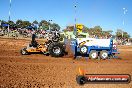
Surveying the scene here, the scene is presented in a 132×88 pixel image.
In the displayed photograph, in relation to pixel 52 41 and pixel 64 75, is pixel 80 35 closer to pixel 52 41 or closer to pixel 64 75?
pixel 52 41

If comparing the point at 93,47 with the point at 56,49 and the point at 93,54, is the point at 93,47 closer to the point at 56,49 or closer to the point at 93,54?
the point at 93,54

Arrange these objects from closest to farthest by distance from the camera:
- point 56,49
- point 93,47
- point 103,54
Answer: point 56,49, point 93,47, point 103,54

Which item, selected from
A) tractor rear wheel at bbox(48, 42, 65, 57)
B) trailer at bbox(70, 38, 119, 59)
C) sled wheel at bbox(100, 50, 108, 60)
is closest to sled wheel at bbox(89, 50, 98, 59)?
trailer at bbox(70, 38, 119, 59)

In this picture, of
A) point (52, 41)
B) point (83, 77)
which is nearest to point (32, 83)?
point (83, 77)

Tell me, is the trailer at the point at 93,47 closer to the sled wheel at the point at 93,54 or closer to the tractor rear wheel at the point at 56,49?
the sled wheel at the point at 93,54

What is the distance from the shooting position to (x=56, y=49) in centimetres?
1634

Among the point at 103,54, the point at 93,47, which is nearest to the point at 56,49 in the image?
the point at 93,47

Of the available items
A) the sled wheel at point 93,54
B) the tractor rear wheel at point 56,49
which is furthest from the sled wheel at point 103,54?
the tractor rear wheel at point 56,49

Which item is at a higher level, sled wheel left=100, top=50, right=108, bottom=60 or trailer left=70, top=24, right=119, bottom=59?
trailer left=70, top=24, right=119, bottom=59

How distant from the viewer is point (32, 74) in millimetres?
10367

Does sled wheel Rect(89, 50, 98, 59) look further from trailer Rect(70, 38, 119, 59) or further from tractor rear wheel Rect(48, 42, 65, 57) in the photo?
tractor rear wheel Rect(48, 42, 65, 57)

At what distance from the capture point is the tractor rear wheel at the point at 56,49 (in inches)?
640

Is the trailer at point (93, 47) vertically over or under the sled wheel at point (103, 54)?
over

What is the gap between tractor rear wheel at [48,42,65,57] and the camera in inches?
640
